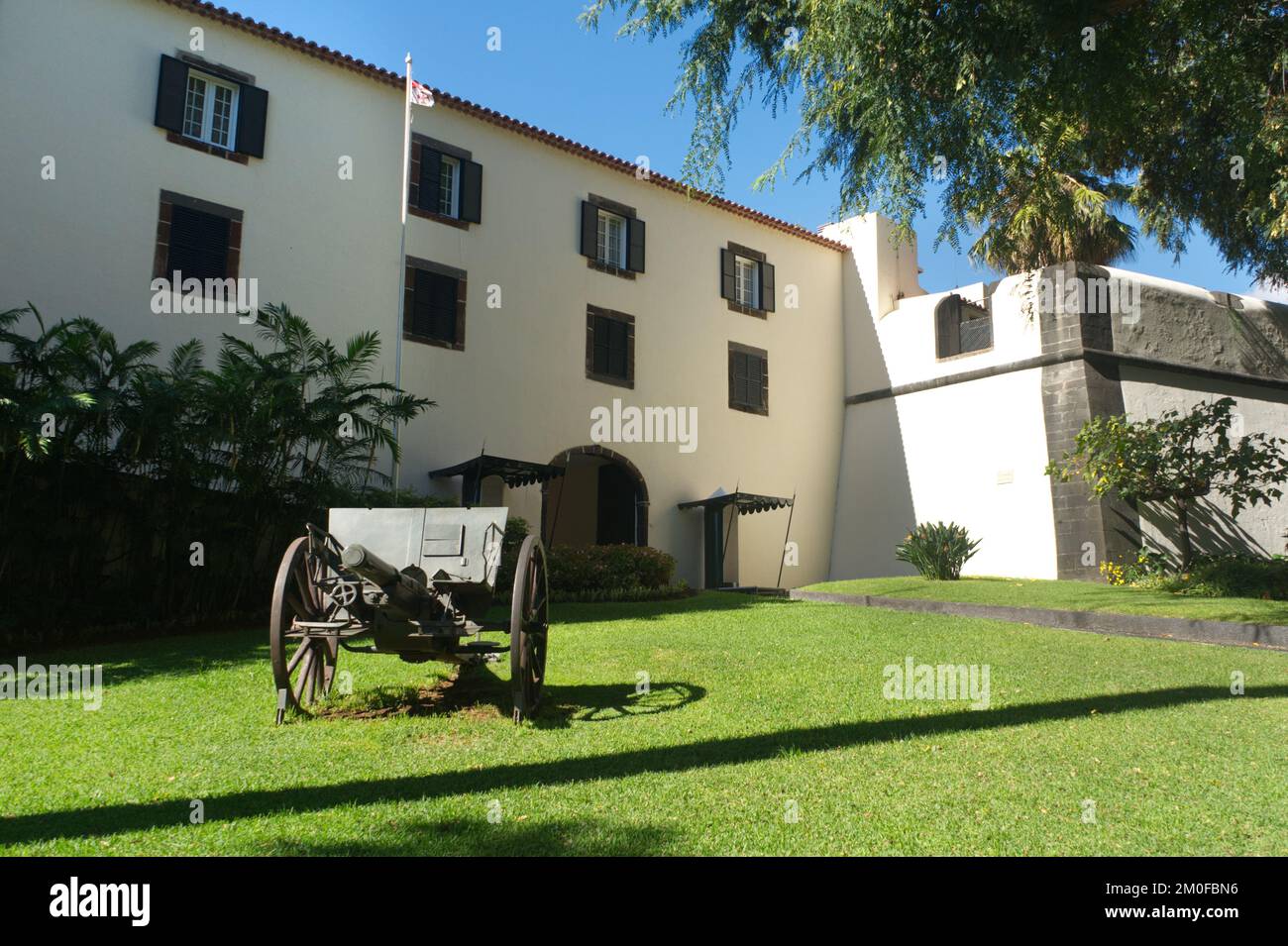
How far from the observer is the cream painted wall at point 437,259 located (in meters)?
12.9

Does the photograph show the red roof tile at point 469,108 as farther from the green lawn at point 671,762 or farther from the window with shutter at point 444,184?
the green lawn at point 671,762

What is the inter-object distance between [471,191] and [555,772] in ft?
47.5

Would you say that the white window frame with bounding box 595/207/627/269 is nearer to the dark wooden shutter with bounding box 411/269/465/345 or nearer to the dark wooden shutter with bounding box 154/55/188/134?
the dark wooden shutter with bounding box 411/269/465/345

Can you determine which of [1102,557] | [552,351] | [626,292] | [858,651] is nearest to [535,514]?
[552,351]

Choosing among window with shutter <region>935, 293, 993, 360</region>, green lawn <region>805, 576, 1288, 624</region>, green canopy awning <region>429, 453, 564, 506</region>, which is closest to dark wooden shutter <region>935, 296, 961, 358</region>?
window with shutter <region>935, 293, 993, 360</region>

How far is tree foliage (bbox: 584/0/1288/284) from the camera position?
763 centimetres

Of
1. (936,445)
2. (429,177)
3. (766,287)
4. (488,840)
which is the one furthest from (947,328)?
(488,840)

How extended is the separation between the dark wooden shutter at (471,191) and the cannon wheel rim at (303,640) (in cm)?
1181

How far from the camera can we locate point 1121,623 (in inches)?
429

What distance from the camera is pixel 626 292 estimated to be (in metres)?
18.9

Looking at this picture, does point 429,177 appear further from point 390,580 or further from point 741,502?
point 390,580
